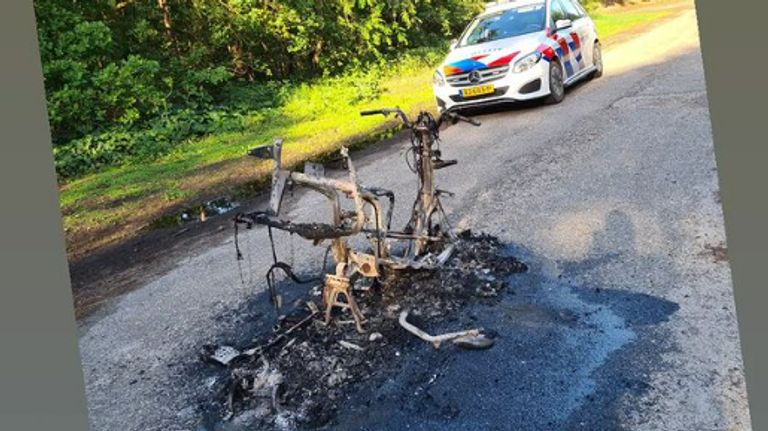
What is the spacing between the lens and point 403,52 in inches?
211

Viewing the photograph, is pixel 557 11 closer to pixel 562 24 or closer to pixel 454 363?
pixel 562 24

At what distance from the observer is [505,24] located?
559cm

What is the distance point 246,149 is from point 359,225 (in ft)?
7.11

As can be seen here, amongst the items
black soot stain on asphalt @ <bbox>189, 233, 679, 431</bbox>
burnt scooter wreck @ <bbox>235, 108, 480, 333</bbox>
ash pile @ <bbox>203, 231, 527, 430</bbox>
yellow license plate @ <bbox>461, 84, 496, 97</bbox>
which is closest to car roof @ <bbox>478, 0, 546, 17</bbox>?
yellow license plate @ <bbox>461, 84, 496, 97</bbox>

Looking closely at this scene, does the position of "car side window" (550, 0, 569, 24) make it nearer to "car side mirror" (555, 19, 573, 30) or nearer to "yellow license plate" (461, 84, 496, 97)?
"car side mirror" (555, 19, 573, 30)

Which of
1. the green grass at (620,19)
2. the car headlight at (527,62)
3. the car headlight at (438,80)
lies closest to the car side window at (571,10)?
the green grass at (620,19)

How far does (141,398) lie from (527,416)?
1.54 m

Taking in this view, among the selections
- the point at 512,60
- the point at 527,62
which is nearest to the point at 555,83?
the point at 527,62

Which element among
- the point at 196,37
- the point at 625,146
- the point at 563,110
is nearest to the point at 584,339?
the point at 625,146

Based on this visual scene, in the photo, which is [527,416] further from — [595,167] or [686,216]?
[595,167]

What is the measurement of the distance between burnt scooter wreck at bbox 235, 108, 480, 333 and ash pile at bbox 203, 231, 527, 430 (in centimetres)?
8

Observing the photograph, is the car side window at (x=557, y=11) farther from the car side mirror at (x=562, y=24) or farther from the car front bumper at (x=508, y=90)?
the car front bumper at (x=508, y=90)

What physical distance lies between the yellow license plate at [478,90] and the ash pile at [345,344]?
2.48m

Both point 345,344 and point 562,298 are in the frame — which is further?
point 562,298
